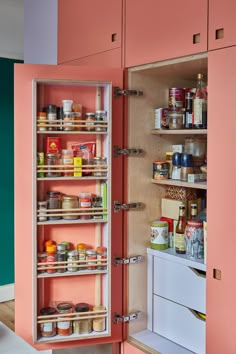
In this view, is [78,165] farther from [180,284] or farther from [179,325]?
[179,325]

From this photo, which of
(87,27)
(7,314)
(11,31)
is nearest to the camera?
(87,27)

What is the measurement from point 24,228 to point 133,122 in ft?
2.48

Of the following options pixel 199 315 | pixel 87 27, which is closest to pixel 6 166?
pixel 87 27

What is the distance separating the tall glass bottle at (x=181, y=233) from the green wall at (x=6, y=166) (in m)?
2.35

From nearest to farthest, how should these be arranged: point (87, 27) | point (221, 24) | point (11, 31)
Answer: point (221, 24) < point (87, 27) < point (11, 31)

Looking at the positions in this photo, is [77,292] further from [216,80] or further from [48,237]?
[216,80]

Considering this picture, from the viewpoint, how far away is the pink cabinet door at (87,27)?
2.41m

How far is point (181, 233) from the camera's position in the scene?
7.70 ft

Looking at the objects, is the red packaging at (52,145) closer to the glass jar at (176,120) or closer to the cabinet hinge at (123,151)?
the cabinet hinge at (123,151)

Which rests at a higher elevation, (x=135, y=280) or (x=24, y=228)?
(x=24, y=228)

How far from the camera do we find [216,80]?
188cm

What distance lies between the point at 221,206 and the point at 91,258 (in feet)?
2.50

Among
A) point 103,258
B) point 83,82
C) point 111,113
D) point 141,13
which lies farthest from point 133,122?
point 103,258

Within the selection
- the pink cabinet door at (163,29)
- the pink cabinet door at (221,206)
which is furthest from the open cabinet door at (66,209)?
the pink cabinet door at (221,206)
